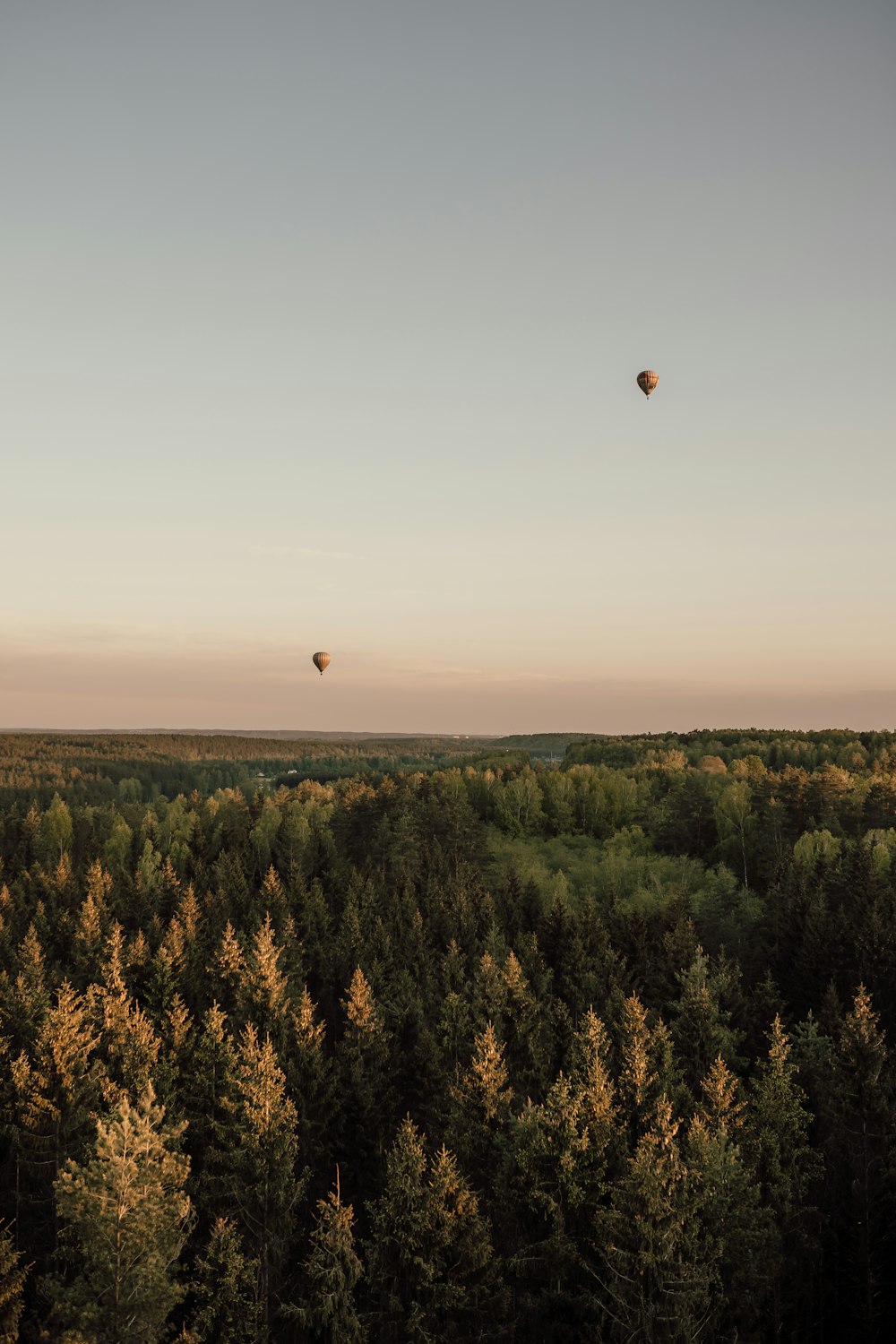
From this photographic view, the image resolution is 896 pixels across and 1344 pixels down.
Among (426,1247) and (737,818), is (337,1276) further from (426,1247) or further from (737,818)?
(737,818)

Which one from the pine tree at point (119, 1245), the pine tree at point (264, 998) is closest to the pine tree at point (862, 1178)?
the pine tree at point (119, 1245)

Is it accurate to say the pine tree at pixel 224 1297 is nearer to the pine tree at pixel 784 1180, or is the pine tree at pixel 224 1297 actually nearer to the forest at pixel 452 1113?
the forest at pixel 452 1113

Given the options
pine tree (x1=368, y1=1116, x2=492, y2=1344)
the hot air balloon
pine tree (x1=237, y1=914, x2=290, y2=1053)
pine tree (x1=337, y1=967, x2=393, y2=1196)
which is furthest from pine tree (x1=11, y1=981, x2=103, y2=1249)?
the hot air balloon

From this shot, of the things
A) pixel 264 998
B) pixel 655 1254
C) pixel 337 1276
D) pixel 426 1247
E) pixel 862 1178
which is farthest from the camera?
pixel 264 998

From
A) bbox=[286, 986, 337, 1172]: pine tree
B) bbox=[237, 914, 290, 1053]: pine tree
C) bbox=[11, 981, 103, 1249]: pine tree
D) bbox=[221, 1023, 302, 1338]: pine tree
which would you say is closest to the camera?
bbox=[221, 1023, 302, 1338]: pine tree

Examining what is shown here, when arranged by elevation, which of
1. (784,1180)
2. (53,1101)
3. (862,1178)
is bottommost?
(862,1178)

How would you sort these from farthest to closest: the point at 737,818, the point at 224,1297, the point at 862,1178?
the point at 737,818, the point at 862,1178, the point at 224,1297

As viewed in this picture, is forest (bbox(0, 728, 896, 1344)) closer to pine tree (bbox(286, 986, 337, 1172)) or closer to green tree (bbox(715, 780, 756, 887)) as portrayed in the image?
pine tree (bbox(286, 986, 337, 1172))

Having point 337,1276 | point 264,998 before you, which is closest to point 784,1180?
point 337,1276
